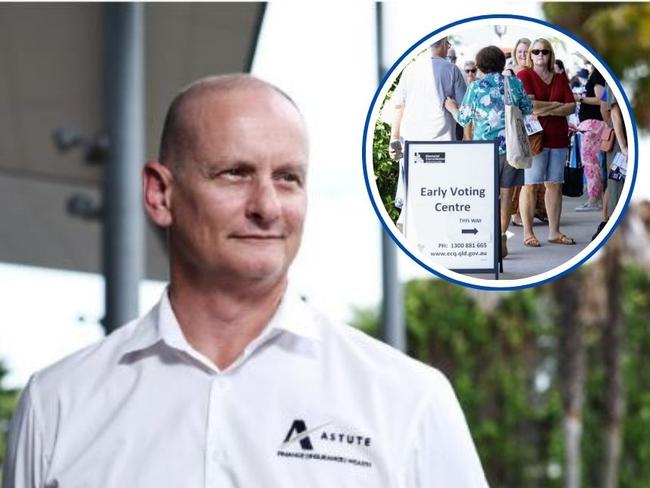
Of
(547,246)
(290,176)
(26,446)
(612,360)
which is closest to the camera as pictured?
(547,246)

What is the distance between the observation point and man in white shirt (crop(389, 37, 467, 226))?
1.46m

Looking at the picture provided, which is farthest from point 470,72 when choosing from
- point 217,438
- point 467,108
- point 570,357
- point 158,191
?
point 570,357

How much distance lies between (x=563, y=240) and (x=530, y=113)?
13 cm

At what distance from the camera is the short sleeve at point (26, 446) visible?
1799mm

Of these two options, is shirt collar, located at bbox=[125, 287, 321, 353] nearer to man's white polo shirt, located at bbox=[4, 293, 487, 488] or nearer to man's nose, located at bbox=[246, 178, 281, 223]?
man's white polo shirt, located at bbox=[4, 293, 487, 488]

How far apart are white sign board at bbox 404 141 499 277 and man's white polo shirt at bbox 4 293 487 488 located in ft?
0.98

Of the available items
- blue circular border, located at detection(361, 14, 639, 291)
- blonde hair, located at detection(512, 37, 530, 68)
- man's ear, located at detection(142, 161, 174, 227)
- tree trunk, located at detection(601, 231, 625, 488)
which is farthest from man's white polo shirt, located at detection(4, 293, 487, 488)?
tree trunk, located at detection(601, 231, 625, 488)

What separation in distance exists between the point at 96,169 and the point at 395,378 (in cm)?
806

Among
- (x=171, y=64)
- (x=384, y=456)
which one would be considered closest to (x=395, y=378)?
(x=384, y=456)

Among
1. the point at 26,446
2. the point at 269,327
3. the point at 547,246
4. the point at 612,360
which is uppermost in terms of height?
the point at 547,246

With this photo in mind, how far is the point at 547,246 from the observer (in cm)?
144

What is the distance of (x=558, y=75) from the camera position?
4.87 feet

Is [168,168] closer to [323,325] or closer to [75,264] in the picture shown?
[323,325]

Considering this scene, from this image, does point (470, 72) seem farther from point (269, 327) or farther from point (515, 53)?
point (269, 327)
